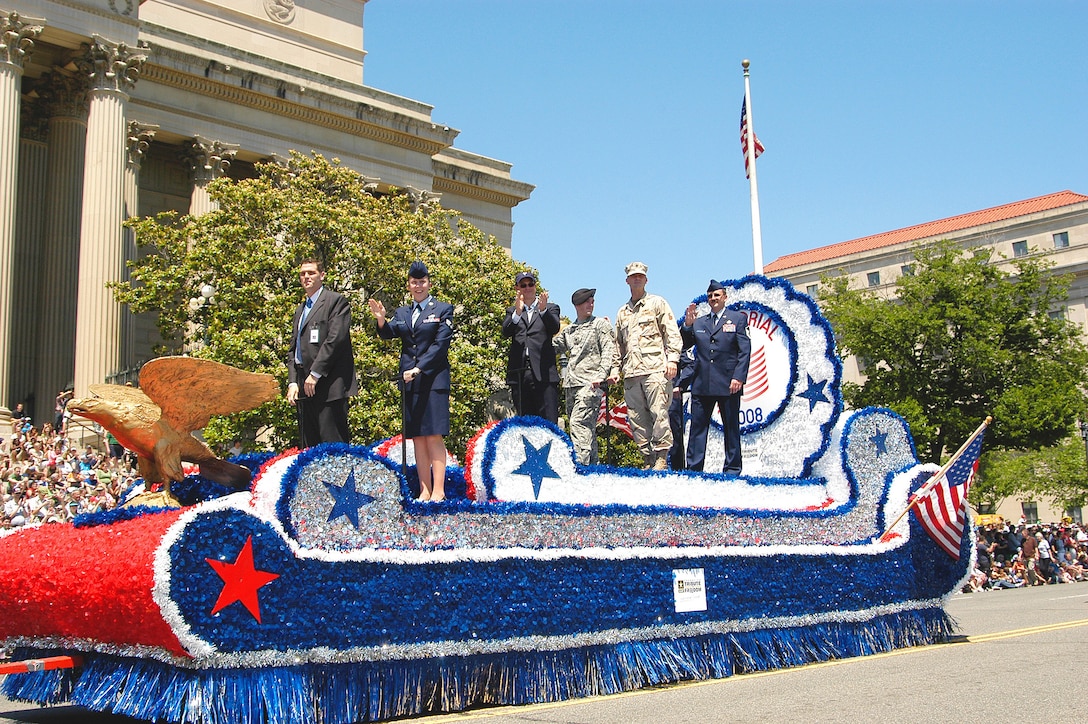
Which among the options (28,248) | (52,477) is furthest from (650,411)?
(28,248)

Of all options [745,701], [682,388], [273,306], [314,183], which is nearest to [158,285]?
[273,306]

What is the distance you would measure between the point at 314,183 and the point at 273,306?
452 centimetres

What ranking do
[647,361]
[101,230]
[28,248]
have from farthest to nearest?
[28,248]
[101,230]
[647,361]

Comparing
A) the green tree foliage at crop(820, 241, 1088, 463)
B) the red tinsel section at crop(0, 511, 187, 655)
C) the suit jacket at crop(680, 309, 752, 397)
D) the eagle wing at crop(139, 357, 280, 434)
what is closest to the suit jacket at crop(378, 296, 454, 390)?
the eagle wing at crop(139, 357, 280, 434)

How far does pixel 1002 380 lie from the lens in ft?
131

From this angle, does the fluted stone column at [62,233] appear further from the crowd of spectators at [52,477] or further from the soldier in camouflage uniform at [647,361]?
the soldier in camouflage uniform at [647,361]

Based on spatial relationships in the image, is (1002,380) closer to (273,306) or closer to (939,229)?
(273,306)

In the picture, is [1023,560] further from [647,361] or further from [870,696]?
[870,696]

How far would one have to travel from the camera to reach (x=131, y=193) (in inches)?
1292

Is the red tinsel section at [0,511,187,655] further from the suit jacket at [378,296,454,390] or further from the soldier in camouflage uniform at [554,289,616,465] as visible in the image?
the soldier in camouflage uniform at [554,289,616,465]

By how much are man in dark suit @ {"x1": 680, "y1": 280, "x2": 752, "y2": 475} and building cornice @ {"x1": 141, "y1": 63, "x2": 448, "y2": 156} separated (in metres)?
28.2

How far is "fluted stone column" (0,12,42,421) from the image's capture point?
25.8m

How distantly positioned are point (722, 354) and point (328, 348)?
4225mm

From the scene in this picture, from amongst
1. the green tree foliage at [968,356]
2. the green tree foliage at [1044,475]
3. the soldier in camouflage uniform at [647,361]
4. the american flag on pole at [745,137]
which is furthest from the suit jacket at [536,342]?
the green tree foliage at [1044,475]
